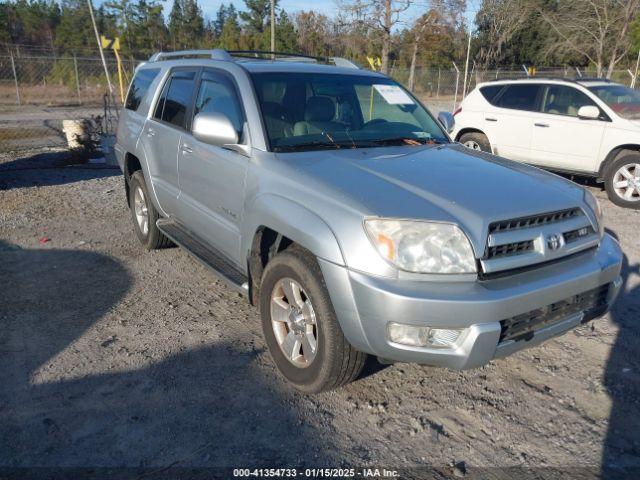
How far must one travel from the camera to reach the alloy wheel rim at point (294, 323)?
10.0 ft

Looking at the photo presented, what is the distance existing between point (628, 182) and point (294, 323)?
6.47 m

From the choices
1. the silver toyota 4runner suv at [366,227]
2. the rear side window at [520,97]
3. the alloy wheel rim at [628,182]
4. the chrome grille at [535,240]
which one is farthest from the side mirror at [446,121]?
the rear side window at [520,97]

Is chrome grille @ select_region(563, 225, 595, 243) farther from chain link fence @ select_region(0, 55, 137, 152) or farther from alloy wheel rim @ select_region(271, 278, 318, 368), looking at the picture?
chain link fence @ select_region(0, 55, 137, 152)

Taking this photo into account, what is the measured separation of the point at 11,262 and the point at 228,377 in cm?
319

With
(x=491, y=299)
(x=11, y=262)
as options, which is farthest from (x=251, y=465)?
(x=11, y=262)

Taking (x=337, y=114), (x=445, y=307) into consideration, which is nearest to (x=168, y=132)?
(x=337, y=114)

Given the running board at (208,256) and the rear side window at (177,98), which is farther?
the rear side window at (177,98)

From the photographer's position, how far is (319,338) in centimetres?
290

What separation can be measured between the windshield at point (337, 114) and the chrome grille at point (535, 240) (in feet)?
4.19

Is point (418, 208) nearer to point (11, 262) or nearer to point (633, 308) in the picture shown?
point (633, 308)

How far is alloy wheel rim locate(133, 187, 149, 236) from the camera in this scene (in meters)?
5.52

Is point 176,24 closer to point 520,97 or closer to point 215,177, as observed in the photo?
point 520,97

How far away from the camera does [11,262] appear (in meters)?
5.25

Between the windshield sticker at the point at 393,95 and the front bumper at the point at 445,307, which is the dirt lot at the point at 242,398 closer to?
the front bumper at the point at 445,307
